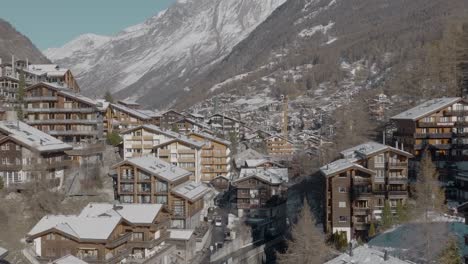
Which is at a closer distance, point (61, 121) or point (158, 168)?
point (158, 168)

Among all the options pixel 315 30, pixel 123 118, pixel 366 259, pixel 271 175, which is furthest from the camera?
pixel 315 30

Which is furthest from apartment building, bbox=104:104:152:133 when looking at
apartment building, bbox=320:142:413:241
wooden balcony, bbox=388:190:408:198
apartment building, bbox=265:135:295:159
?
wooden balcony, bbox=388:190:408:198

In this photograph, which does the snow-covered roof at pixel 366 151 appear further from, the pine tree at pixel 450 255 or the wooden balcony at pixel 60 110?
the wooden balcony at pixel 60 110

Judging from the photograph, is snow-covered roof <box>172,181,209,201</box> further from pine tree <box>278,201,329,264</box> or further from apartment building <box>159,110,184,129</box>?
apartment building <box>159,110,184,129</box>

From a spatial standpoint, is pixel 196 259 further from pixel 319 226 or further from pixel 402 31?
pixel 402 31

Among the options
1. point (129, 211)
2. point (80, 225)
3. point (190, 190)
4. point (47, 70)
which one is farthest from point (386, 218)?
point (47, 70)

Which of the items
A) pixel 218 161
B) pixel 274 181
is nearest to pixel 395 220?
pixel 274 181

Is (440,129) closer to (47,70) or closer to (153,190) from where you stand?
(153,190)
